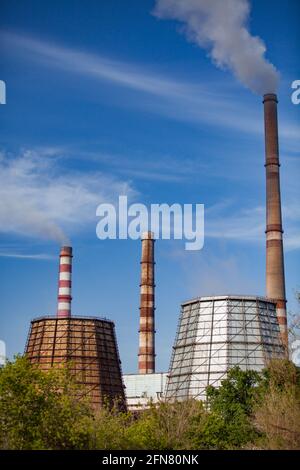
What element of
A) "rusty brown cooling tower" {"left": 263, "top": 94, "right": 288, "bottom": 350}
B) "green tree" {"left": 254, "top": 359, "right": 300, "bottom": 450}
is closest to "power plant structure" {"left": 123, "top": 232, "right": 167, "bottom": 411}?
"rusty brown cooling tower" {"left": 263, "top": 94, "right": 288, "bottom": 350}

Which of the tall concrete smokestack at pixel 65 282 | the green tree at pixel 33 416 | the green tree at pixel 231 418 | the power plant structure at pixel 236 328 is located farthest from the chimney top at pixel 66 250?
the green tree at pixel 33 416

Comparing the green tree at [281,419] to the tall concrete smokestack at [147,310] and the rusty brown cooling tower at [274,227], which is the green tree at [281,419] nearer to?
the rusty brown cooling tower at [274,227]

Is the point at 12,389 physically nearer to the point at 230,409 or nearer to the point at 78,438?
the point at 78,438

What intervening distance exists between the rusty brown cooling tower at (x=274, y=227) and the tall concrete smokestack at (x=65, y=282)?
59.1ft

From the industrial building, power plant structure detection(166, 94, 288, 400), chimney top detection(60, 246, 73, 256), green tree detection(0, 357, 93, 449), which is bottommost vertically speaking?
green tree detection(0, 357, 93, 449)

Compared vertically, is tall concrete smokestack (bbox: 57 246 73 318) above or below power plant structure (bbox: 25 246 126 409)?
above

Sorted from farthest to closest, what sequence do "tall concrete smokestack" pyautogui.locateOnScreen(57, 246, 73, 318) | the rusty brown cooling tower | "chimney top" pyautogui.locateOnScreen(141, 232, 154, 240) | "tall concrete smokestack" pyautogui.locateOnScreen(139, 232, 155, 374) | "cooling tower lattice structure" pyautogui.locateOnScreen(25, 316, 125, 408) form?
"chimney top" pyautogui.locateOnScreen(141, 232, 154, 240)
"tall concrete smokestack" pyautogui.locateOnScreen(139, 232, 155, 374)
"tall concrete smokestack" pyautogui.locateOnScreen(57, 246, 73, 318)
the rusty brown cooling tower
"cooling tower lattice structure" pyautogui.locateOnScreen(25, 316, 125, 408)

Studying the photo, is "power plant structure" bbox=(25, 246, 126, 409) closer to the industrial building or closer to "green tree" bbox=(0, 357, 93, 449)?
the industrial building

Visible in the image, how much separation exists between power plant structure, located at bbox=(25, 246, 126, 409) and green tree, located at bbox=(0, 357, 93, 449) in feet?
104

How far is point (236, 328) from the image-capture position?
62594 mm

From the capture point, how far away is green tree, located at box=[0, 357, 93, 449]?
27500mm

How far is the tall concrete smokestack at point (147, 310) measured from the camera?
75.3 m
